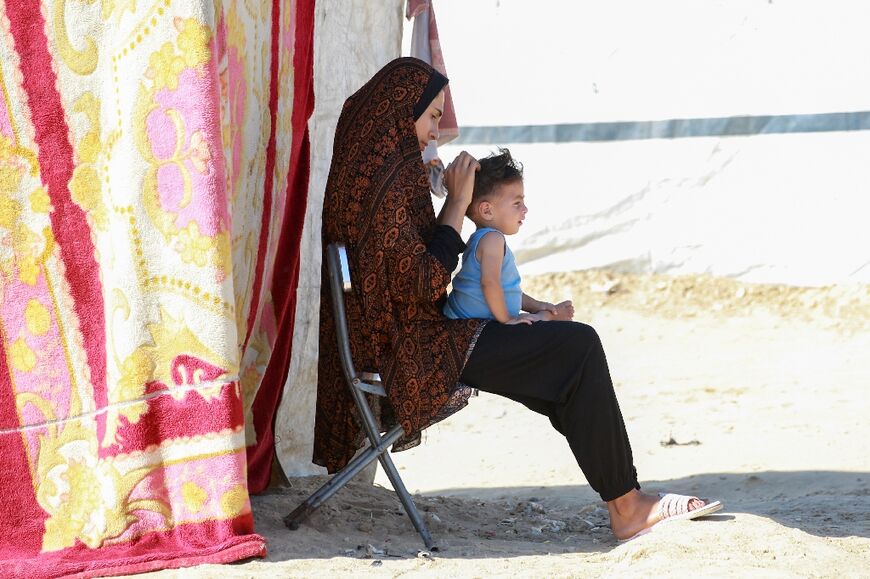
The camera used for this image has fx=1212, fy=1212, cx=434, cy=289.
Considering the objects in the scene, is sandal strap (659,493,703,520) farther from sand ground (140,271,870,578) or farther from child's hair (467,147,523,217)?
child's hair (467,147,523,217)

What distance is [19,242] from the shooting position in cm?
296

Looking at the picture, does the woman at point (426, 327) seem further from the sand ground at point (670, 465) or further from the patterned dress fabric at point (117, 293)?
the patterned dress fabric at point (117, 293)

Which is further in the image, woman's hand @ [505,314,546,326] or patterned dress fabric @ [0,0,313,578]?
woman's hand @ [505,314,546,326]

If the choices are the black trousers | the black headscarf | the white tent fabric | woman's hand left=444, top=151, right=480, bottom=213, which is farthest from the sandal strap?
the white tent fabric

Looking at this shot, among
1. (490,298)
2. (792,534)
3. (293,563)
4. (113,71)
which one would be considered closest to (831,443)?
(792,534)

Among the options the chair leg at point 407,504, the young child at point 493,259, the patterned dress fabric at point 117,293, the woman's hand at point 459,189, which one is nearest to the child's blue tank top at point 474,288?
the young child at point 493,259

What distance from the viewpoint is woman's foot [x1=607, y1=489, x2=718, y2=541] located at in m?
3.36

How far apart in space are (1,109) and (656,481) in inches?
113

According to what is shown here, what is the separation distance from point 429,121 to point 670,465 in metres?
2.16

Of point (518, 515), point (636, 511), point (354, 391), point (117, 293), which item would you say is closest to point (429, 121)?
point (354, 391)

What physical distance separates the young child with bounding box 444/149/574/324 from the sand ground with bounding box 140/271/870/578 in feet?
2.18

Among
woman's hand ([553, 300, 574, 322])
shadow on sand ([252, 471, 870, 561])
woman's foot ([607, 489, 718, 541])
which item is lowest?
shadow on sand ([252, 471, 870, 561])

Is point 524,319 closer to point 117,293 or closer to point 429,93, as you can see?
point 429,93

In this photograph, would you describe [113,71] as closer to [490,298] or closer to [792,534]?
[490,298]
